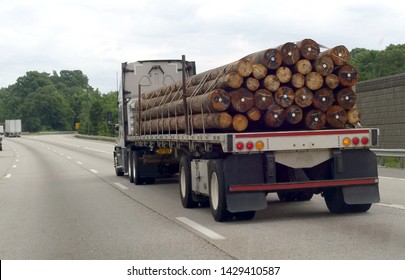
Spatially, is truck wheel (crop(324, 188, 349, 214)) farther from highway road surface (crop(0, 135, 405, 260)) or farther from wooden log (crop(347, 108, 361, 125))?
wooden log (crop(347, 108, 361, 125))

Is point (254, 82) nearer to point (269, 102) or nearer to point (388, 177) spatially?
point (269, 102)

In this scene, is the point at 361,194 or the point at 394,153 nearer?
the point at 361,194

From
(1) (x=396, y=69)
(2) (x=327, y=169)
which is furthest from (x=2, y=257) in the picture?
(1) (x=396, y=69)

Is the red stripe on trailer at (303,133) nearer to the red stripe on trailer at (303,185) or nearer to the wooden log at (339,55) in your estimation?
the red stripe on trailer at (303,185)

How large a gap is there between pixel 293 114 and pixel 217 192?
65.7 inches

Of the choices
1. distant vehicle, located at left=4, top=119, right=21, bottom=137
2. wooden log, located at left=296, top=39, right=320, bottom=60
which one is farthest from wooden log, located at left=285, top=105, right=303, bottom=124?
distant vehicle, located at left=4, top=119, right=21, bottom=137

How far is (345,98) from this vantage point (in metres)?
10.5

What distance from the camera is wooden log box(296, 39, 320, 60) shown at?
33.6 feet

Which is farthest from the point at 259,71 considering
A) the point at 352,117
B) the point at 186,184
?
the point at 186,184

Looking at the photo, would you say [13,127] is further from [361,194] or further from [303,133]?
[303,133]

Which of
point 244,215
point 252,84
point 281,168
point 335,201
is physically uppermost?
Result: point 252,84

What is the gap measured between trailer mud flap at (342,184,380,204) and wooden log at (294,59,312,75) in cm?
190

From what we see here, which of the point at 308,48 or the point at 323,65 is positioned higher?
the point at 308,48

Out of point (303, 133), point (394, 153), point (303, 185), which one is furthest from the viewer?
point (394, 153)
